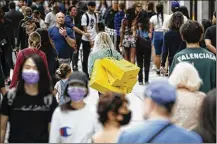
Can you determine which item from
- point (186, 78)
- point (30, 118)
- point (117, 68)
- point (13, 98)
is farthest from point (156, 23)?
point (30, 118)

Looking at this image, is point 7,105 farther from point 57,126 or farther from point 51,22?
point 51,22

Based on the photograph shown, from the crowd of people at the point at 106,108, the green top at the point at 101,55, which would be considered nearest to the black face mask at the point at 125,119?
the crowd of people at the point at 106,108

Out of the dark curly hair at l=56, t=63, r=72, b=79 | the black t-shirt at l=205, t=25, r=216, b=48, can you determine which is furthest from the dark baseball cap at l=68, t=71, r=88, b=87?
the black t-shirt at l=205, t=25, r=216, b=48

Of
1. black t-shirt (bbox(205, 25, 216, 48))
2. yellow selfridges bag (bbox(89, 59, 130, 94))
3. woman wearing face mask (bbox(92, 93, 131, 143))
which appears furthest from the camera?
black t-shirt (bbox(205, 25, 216, 48))

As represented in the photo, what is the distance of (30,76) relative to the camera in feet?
25.6

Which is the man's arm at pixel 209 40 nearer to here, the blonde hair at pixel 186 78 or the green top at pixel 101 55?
the green top at pixel 101 55

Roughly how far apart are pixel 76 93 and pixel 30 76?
46 centimetres

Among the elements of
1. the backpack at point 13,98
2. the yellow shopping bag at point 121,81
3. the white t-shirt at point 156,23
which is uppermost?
the backpack at point 13,98

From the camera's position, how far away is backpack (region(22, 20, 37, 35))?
15.5 metres

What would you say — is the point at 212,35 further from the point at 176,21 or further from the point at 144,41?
the point at 144,41

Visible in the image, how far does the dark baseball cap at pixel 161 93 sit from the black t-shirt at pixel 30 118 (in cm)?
174

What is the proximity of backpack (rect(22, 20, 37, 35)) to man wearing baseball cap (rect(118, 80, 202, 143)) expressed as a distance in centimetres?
952

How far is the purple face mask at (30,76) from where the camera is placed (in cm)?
776

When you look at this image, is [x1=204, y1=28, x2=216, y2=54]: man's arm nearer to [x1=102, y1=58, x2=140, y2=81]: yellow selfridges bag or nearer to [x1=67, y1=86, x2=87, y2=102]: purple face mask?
[x1=102, y1=58, x2=140, y2=81]: yellow selfridges bag
